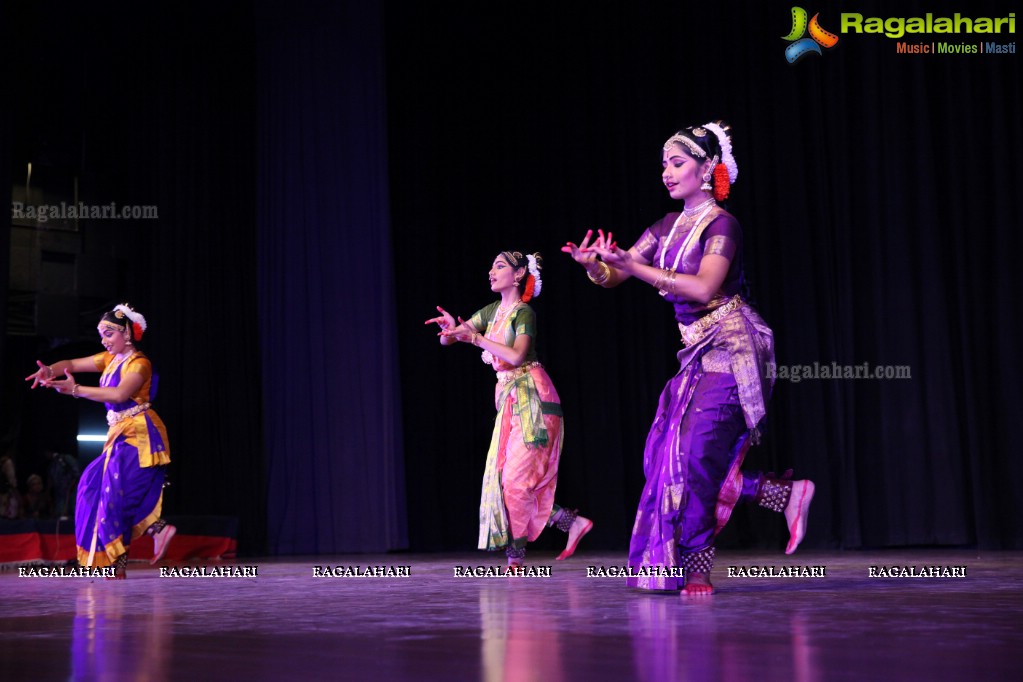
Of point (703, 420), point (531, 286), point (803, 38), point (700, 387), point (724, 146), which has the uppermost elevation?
point (803, 38)

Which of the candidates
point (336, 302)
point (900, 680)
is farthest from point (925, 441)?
point (900, 680)

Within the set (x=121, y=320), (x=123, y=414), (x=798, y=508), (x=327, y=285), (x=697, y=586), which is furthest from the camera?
(x=327, y=285)

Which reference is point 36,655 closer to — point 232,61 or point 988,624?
point 988,624

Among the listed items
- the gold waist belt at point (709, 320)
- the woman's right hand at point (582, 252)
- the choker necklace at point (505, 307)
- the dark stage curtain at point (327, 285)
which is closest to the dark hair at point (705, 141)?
the gold waist belt at point (709, 320)

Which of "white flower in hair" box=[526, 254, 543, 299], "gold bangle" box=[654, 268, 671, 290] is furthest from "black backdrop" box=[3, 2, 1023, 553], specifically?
"gold bangle" box=[654, 268, 671, 290]

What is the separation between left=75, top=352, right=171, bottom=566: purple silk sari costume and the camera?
5.54m

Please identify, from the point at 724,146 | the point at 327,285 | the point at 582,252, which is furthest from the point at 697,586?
the point at 327,285

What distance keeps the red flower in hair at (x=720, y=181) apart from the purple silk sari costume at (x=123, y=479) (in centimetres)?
321

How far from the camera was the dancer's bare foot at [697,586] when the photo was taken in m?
3.44

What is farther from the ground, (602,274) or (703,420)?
(602,274)

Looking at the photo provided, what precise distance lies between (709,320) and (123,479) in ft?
10.8

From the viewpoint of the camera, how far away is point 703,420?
3.51m

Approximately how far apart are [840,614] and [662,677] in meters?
1.15

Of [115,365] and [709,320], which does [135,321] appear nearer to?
[115,365]
